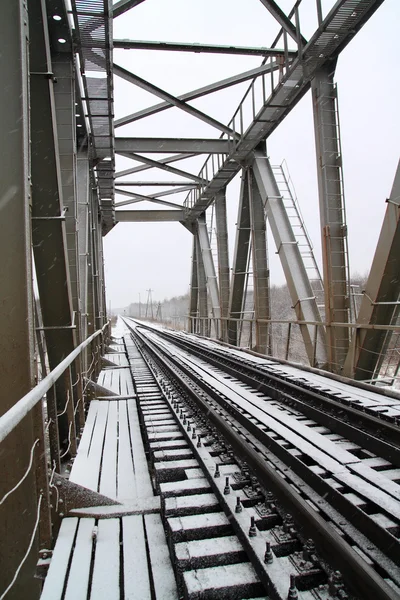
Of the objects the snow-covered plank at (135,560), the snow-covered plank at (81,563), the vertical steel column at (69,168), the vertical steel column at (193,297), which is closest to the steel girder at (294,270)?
the vertical steel column at (69,168)

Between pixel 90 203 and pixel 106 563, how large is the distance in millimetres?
9640

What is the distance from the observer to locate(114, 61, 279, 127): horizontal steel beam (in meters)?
11.5

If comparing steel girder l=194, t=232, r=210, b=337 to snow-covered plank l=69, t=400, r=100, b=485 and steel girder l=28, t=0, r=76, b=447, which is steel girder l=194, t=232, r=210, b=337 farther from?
steel girder l=28, t=0, r=76, b=447

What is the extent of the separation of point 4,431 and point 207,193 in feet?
56.7

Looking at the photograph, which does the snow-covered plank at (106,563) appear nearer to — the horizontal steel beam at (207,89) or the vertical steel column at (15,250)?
the vertical steel column at (15,250)

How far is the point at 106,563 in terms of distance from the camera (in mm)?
2670

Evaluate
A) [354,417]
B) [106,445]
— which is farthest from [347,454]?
[106,445]

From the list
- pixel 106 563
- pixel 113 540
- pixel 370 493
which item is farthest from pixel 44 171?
pixel 370 493

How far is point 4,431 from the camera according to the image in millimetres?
1672

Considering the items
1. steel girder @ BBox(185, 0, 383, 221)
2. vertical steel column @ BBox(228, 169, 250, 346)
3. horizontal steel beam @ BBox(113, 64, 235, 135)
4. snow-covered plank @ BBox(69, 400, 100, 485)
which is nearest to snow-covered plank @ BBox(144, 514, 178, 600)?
snow-covered plank @ BBox(69, 400, 100, 485)

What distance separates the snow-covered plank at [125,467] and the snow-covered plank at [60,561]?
0.48 metres

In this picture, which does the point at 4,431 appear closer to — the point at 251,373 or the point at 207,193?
the point at 251,373

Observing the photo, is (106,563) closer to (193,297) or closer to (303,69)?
(303,69)

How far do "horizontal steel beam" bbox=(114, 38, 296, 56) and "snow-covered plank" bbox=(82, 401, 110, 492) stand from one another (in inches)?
329
